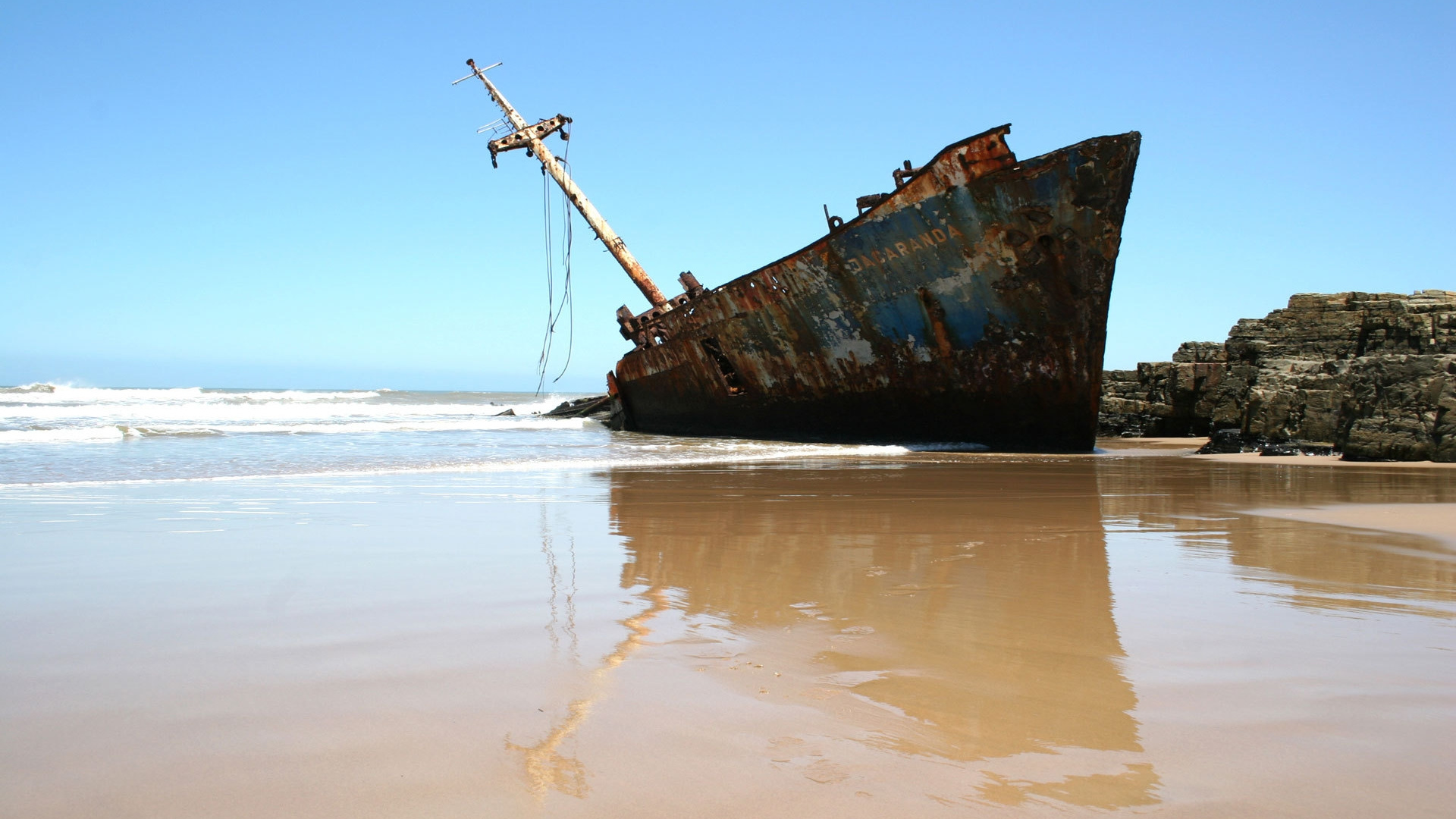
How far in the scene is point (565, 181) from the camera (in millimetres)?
14516

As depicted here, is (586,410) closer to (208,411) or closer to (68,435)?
(68,435)

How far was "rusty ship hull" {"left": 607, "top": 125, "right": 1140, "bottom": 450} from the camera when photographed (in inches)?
348

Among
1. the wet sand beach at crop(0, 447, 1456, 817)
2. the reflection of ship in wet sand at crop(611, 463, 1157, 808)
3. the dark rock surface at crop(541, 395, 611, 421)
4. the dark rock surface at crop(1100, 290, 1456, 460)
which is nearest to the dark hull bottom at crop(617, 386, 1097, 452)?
the dark rock surface at crop(1100, 290, 1456, 460)

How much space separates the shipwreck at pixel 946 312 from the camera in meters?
8.84

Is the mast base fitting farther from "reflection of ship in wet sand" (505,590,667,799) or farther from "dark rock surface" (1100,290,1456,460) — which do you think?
"reflection of ship in wet sand" (505,590,667,799)

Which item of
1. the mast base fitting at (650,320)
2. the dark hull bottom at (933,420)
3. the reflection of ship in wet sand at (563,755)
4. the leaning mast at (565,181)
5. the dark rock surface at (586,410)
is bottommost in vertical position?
the reflection of ship in wet sand at (563,755)

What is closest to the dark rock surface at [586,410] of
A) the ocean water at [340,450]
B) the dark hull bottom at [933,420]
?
the ocean water at [340,450]

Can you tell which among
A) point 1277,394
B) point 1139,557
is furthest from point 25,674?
point 1277,394

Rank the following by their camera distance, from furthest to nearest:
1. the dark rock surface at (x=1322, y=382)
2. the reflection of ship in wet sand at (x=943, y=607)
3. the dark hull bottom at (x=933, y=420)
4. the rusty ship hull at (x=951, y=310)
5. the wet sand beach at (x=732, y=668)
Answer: the dark hull bottom at (x=933, y=420)
the rusty ship hull at (x=951, y=310)
the dark rock surface at (x=1322, y=382)
the reflection of ship in wet sand at (x=943, y=607)
the wet sand beach at (x=732, y=668)

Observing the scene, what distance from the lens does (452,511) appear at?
516cm

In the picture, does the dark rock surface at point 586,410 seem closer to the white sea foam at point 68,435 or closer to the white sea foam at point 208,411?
the white sea foam at point 208,411

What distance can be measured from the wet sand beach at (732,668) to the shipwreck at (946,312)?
192 inches

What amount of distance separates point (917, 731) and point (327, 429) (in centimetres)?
1519

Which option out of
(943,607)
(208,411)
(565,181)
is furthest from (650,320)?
(208,411)
